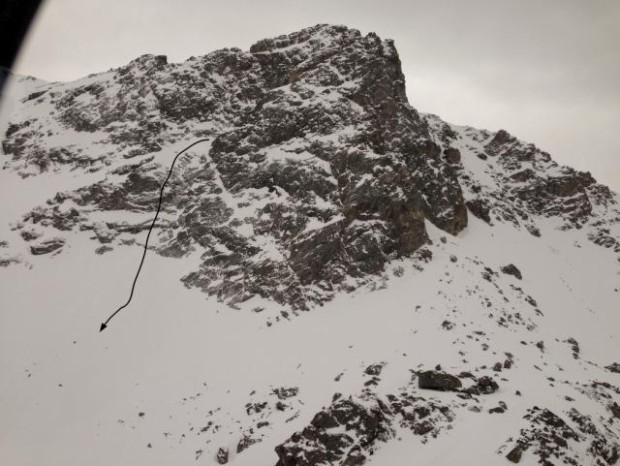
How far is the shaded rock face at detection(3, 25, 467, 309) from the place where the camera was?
3725cm

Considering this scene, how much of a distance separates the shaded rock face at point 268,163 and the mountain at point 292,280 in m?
0.18

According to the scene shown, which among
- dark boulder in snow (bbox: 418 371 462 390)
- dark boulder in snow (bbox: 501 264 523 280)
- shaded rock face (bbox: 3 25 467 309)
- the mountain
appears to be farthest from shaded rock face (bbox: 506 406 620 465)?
dark boulder in snow (bbox: 501 264 523 280)

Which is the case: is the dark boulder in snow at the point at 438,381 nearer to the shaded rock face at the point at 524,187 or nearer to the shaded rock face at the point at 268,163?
the shaded rock face at the point at 268,163

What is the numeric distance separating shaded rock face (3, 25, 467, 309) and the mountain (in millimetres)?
181

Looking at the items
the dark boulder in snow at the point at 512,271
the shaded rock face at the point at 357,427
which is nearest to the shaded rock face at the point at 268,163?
the dark boulder in snow at the point at 512,271

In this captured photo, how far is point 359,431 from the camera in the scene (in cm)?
2114

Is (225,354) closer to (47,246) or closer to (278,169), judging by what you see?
(278,169)

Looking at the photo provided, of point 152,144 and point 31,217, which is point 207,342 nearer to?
point 31,217

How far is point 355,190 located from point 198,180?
1331 centimetres

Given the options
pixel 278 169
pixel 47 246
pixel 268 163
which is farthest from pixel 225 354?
pixel 47 246

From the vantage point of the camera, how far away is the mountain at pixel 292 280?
2394 centimetres

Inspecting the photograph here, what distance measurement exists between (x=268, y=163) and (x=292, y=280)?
11.7 meters

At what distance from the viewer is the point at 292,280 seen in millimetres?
35469

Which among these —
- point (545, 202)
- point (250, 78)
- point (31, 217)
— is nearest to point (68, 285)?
point (31, 217)
